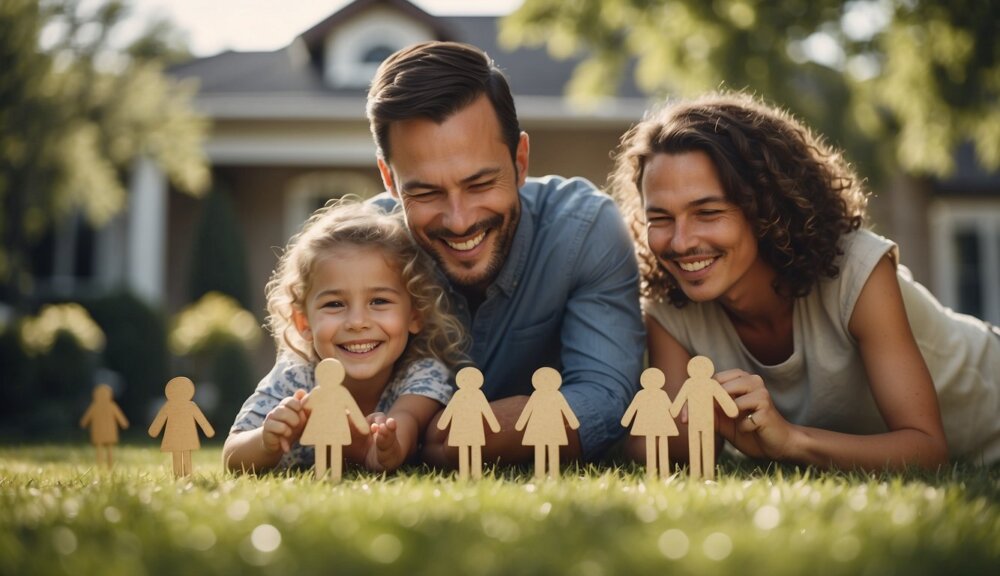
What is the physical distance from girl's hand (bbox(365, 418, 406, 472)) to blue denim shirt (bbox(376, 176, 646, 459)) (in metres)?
0.71

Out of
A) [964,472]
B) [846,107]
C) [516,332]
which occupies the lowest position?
[964,472]

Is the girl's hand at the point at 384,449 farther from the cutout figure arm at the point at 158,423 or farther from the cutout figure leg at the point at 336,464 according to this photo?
the cutout figure arm at the point at 158,423

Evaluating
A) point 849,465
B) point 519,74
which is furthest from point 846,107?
point 849,465

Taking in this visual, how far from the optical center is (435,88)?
359cm

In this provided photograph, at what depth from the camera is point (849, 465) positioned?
3.10 metres

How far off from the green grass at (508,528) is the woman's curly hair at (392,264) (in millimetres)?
1058

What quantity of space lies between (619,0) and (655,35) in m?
0.50

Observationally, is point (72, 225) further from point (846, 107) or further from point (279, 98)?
point (846, 107)

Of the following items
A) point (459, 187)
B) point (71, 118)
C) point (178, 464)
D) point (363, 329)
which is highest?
point (71, 118)

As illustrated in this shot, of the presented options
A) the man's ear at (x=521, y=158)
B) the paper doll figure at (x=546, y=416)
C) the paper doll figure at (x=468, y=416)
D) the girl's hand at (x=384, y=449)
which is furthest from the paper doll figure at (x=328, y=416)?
the man's ear at (x=521, y=158)

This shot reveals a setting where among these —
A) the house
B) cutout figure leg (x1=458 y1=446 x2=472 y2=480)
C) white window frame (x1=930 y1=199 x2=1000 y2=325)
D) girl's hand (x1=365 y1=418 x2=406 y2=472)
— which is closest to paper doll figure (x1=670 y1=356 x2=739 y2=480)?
cutout figure leg (x1=458 y1=446 x2=472 y2=480)

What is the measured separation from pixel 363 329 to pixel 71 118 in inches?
310

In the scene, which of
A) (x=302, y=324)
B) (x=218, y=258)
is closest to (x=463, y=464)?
(x=302, y=324)

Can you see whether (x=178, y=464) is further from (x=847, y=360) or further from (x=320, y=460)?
(x=847, y=360)
